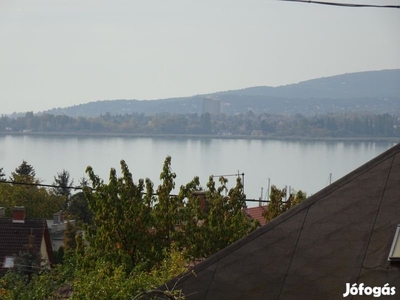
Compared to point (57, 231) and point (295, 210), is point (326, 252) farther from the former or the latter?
point (57, 231)

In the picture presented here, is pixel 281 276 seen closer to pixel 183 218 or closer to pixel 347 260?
→ pixel 347 260

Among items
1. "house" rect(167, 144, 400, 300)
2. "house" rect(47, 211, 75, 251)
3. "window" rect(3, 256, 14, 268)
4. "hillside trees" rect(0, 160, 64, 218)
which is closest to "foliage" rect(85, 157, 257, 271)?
"house" rect(167, 144, 400, 300)

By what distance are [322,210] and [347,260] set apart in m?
0.71

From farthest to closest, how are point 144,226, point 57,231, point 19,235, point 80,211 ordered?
point 80,211 → point 57,231 → point 19,235 → point 144,226

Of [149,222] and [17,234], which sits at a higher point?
[149,222]

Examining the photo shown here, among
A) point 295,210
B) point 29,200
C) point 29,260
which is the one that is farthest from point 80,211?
point 295,210

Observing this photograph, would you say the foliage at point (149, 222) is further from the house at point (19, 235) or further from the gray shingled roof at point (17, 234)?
the gray shingled roof at point (17, 234)

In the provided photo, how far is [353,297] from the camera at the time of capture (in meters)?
7.38

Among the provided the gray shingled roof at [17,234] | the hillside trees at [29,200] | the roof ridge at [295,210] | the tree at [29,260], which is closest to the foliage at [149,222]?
the roof ridge at [295,210]

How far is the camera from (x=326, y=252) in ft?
25.9

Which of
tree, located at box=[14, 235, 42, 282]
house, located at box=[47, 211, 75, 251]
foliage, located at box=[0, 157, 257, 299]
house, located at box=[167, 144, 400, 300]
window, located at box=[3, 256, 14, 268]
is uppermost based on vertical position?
house, located at box=[167, 144, 400, 300]

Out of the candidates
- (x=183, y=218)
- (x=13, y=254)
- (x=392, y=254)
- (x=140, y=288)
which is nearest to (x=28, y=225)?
(x=13, y=254)

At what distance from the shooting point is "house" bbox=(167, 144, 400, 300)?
7551mm

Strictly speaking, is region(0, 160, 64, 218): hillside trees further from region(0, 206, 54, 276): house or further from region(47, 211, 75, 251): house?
region(0, 206, 54, 276): house
